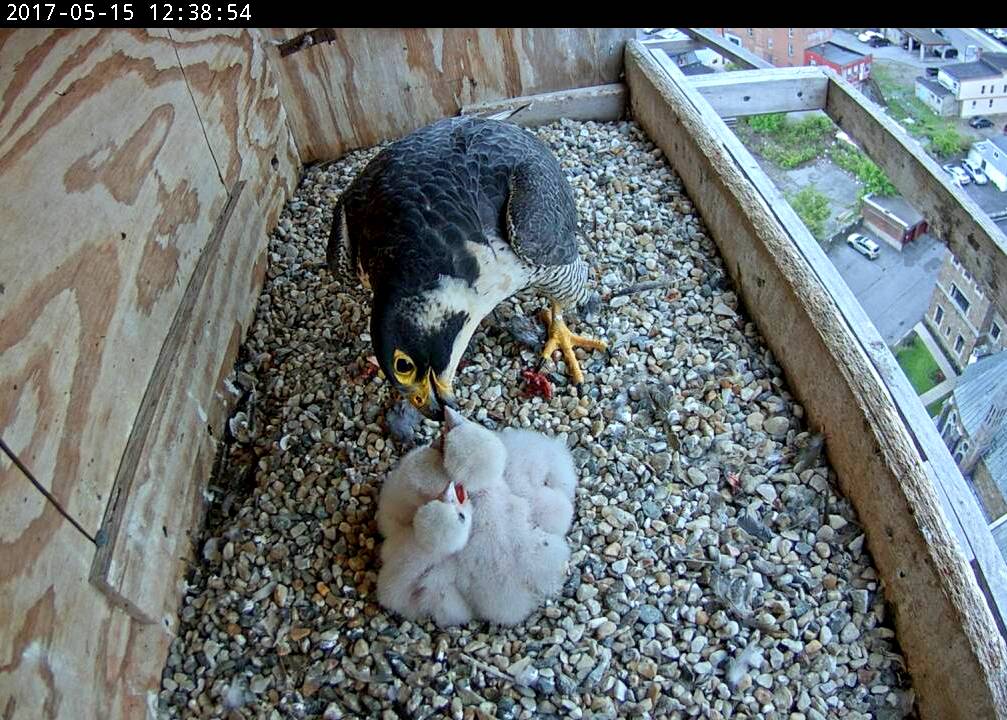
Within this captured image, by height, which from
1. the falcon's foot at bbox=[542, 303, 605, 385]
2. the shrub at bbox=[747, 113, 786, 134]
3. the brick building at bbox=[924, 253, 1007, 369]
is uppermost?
the shrub at bbox=[747, 113, 786, 134]

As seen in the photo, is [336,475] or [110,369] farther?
[336,475]

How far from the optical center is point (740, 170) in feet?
7.98

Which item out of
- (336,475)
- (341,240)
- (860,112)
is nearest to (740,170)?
(860,112)

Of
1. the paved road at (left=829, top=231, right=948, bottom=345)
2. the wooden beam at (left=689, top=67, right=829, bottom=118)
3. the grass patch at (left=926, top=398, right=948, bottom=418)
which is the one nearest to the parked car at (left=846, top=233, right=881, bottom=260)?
the paved road at (left=829, top=231, right=948, bottom=345)

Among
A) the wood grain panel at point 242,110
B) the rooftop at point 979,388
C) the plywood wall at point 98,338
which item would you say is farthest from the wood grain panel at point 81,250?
Result: the rooftop at point 979,388

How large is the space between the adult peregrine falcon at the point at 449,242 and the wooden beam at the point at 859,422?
0.52 metres

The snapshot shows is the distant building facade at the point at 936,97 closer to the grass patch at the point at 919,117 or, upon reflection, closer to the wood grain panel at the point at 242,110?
the grass patch at the point at 919,117

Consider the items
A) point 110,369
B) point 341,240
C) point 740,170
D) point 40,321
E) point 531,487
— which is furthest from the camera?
point 740,170

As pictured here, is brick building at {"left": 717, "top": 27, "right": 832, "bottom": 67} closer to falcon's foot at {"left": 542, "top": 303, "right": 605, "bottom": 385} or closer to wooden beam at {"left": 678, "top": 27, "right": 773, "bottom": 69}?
wooden beam at {"left": 678, "top": 27, "right": 773, "bottom": 69}

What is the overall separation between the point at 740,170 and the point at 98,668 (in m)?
2.14

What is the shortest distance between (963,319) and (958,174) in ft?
1.50

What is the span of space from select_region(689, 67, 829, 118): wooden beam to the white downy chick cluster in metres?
1.78

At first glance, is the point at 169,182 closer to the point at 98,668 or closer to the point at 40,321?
the point at 40,321

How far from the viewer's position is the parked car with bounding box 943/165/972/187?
2.01 metres
